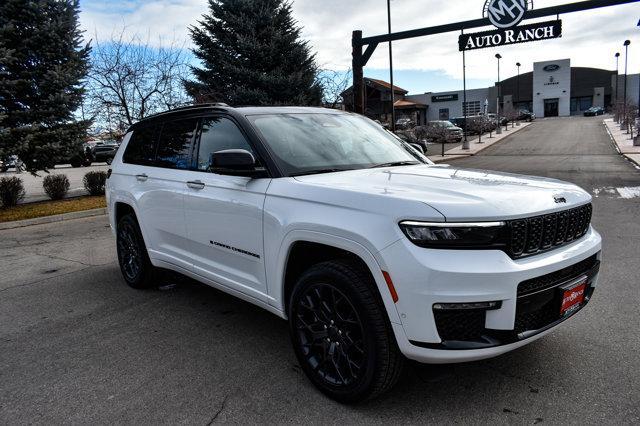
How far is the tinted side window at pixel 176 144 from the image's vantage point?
4316 millimetres

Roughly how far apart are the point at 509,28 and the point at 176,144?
13635 millimetres

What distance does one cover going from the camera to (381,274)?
2559mm

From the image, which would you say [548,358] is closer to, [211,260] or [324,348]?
[324,348]

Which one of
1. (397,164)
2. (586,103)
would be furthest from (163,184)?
(586,103)

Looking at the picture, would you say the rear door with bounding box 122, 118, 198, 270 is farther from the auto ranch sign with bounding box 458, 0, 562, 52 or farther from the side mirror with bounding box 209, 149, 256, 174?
the auto ranch sign with bounding box 458, 0, 562, 52

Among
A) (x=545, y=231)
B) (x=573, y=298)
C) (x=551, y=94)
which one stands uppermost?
(x=551, y=94)

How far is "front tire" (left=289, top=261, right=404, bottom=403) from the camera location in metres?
2.64

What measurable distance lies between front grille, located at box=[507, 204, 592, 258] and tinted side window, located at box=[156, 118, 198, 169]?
9.01 feet

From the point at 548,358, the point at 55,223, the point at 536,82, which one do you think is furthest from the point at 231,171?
the point at 536,82

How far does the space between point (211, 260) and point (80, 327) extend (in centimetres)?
142

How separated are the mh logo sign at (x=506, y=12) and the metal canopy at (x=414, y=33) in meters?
0.17

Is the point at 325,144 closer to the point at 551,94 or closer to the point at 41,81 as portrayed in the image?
the point at 41,81

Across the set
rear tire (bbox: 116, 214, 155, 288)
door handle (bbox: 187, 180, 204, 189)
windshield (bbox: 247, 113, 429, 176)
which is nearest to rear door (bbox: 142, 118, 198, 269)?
door handle (bbox: 187, 180, 204, 189)

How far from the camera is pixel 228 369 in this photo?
11.2ft
